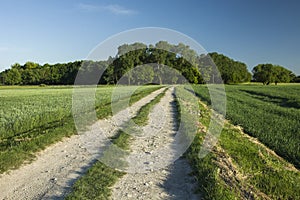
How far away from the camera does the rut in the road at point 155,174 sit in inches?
230

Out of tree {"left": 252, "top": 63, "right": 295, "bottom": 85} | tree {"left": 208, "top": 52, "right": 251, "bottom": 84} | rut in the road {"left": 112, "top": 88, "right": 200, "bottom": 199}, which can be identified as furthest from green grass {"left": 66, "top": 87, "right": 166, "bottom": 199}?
tree {"left": 252, "top": 63, "right": 295, "bottom": 85}

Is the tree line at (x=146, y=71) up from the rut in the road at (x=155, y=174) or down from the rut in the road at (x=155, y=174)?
up

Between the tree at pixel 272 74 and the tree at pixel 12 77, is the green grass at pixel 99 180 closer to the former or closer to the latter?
the tree at pixel 12 77

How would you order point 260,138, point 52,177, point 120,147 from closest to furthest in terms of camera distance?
point 52,177 < point 120,147 < point 260,138

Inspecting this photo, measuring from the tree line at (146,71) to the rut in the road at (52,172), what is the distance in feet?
162

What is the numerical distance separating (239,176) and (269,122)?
938 cm

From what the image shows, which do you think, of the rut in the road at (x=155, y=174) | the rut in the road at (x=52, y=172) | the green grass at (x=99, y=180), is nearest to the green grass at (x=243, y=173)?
the rut in the road at (x=155, y=174)

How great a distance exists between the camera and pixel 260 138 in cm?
1150

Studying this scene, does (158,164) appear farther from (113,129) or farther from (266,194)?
(113,129)

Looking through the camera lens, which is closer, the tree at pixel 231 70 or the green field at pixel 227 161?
the green field at pixel 227 161

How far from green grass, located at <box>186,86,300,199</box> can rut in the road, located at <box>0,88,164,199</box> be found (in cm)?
306

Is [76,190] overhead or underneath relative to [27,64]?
underneath

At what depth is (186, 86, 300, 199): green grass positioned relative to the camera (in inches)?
225

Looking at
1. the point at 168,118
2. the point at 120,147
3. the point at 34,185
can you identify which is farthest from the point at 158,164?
the point at 168,118
